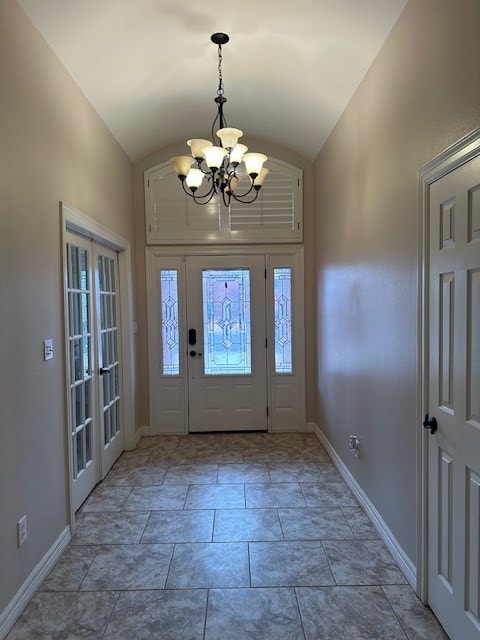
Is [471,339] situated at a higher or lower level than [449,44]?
lower

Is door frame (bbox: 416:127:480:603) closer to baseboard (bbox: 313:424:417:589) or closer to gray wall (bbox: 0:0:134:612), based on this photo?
baseboard (bbox: 313:424:417:589)

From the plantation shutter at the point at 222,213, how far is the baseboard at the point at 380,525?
7.75ft

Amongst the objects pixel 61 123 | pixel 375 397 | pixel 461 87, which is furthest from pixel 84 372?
pixel 461 87

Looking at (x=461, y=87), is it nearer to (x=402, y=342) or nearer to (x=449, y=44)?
(x=449, y=44)

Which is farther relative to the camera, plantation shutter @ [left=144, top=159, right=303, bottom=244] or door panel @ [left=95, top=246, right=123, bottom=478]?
plantation shutter @ [left=144, top=159, right=303, bottom=244]

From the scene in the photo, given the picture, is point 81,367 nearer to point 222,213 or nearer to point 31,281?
point 31,281

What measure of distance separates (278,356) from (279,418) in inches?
27.4

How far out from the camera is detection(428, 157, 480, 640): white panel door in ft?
5.35

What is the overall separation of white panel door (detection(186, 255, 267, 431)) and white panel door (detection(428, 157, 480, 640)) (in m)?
2.81

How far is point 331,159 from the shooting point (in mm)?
3811

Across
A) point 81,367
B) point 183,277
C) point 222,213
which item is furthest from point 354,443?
point 222,213

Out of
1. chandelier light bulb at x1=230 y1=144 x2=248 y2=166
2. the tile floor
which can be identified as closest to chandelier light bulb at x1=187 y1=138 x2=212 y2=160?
chandelier light bulb at x1=230 y1=144 x2=248 y2=166

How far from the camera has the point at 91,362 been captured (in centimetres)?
336

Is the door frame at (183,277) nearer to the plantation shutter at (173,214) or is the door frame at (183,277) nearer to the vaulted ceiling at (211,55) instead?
the plantation shutter at (173,214)
